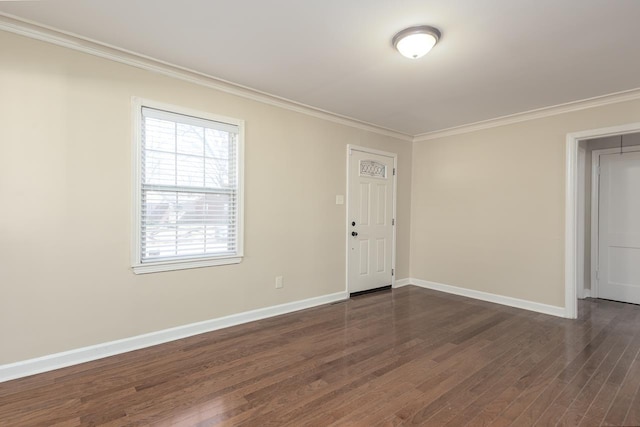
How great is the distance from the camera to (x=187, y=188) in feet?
10.4

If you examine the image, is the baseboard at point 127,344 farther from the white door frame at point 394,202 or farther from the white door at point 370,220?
the white door at point 370,220

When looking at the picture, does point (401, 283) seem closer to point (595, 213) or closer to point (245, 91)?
point (595, 213)

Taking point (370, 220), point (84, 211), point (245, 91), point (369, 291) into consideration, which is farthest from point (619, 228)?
point (84, 211)

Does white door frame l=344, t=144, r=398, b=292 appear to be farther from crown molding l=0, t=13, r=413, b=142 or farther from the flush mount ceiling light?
the flush mount ceiling light

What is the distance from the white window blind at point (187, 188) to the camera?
298 cm

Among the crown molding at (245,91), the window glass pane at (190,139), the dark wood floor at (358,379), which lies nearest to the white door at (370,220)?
the crown molding at (245,91)

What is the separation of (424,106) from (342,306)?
2.76 meters

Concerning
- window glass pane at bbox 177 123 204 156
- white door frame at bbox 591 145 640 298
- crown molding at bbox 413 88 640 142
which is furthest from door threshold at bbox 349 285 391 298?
white door frame at bbox 591 145 640 298

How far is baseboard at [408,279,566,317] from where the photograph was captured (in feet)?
13.1

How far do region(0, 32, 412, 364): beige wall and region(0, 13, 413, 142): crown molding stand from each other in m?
0.06

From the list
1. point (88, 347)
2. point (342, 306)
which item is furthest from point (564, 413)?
point (88, 347)

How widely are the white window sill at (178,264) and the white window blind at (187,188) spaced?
39mm

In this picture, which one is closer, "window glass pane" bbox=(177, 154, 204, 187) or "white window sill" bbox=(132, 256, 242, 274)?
"white window sill" bbox=(132, 256, 242, 274)

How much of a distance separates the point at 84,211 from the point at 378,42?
8.99 feet
